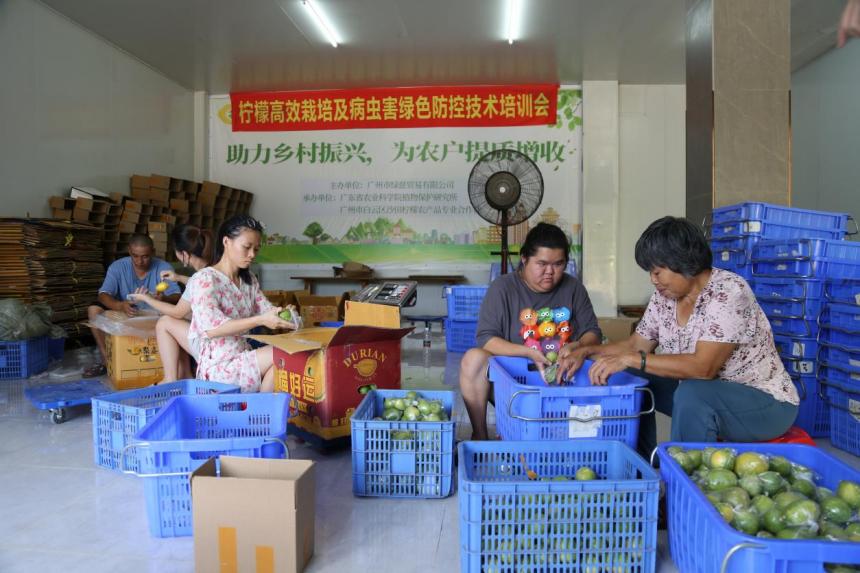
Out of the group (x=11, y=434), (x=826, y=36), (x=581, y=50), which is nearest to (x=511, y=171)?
(x=581, y=50)

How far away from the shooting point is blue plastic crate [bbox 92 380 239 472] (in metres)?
2.36

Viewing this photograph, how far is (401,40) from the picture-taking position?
6844 mm

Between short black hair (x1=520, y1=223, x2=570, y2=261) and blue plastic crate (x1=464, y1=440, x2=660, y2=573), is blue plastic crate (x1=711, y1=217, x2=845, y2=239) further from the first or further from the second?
blue plastic crate (x1=464, y1=440, x2=660, y2=573)

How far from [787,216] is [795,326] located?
0.74m

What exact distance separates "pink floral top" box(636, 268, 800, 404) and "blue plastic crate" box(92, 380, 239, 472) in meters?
1.78

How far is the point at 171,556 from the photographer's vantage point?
5.88 ft

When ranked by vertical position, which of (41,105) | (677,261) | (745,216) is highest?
(41,105)

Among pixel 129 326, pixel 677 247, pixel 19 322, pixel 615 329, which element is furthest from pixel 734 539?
pixel 615 329

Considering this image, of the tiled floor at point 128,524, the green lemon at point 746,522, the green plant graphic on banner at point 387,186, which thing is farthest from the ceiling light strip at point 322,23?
the green lemon at point 746,522

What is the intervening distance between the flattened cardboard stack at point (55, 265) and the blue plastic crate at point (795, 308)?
17.5 ft

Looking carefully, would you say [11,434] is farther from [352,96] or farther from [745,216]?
[352,96]

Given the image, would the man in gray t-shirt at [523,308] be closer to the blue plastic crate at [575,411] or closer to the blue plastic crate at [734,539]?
the blue plastic crate at [575,411]

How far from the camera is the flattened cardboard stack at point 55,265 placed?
4855mm

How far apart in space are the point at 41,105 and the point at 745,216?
596 centimetres
